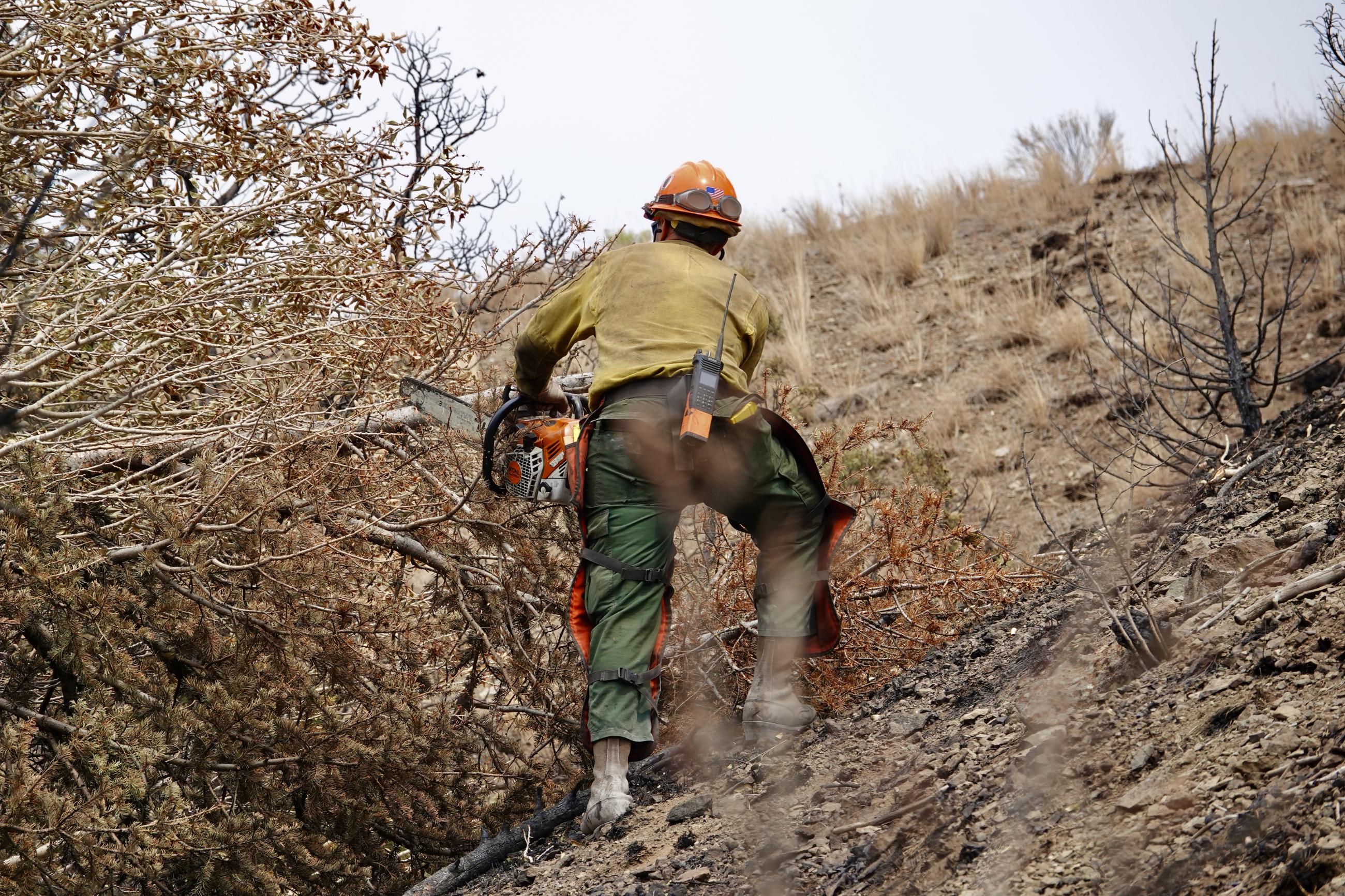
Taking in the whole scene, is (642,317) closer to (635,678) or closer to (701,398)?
(701,398)

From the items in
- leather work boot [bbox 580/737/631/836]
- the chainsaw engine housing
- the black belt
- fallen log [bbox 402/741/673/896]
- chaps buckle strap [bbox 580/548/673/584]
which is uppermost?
the black belt

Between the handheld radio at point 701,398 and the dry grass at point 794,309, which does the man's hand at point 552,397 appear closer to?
the handheld radio at point 701,398

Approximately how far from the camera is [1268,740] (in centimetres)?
249

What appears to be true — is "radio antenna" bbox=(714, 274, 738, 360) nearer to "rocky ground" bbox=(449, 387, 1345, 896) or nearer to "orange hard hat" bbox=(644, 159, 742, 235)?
"orange hard hat" bbox=(644, 159, 742, 235)

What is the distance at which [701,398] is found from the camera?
3.85 metres

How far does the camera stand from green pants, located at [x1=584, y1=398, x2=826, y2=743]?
12.5ft

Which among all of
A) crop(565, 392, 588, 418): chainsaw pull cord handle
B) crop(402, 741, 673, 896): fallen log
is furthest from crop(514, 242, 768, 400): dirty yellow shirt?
crop(402, 741, 673, 896): fallen log

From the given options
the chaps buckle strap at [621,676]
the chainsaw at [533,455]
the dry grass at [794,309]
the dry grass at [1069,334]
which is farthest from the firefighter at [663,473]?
the dry grass at [794,309]

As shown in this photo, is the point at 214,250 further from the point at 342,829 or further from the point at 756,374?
the point at 756,374

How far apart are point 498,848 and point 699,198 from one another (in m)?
2.36

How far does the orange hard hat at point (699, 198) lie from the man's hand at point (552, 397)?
723 millimetres

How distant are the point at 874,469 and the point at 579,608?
19.9ft

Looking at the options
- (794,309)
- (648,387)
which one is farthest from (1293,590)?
(794,309)

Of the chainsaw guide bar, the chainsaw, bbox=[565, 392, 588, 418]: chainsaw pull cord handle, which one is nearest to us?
the chainsaw
